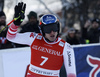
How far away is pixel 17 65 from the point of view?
5145 millimetres

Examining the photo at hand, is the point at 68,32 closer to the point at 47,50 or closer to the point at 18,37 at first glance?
the point at 47,50

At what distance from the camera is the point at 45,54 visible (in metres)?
3.52

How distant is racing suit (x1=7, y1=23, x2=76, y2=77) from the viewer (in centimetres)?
350

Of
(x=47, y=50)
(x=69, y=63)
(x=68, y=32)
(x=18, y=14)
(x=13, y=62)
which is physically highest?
(x=18, y=14)

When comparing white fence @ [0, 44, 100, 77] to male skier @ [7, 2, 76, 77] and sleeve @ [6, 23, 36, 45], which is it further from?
sleeve @ [6, 23, 36, 45]

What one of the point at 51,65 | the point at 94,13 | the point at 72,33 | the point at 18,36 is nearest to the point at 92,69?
the point at 72,33

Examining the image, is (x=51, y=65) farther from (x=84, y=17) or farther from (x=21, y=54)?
(x=84, y=17)

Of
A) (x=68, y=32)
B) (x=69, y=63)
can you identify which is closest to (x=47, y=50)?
(x=69, y=63)

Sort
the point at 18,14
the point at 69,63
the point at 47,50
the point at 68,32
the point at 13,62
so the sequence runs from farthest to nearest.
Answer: the point at 68,32, the point at 13,62, the point at 47,50, the point at 69,63, the point at 18,14

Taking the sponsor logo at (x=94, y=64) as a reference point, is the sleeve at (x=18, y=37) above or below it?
above

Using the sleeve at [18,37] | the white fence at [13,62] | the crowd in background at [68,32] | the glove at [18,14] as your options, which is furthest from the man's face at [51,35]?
the crowd in background at [68,32]

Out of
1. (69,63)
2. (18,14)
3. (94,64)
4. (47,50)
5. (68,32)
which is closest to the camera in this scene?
(18,14)

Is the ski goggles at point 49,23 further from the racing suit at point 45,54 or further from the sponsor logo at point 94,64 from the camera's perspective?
the sponsor logo at point 94,64

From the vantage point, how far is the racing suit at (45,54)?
3496 mm
